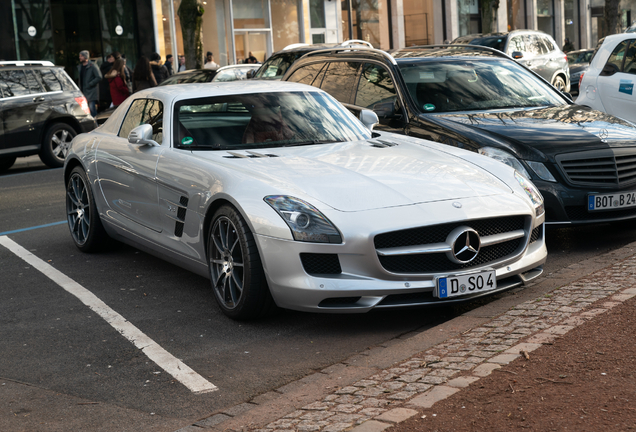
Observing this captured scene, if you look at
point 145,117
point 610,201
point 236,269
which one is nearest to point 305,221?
point 236,269

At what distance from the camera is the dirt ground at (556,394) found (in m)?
3.35

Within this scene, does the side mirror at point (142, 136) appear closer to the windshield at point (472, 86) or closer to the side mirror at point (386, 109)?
the side mirror at point (386, 109)

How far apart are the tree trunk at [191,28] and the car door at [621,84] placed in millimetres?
14721

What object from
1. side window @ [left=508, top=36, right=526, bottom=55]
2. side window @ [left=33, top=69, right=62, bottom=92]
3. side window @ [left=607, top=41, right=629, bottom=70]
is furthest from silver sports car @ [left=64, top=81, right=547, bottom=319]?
side window @ [left=508, top=36, right=526, bottom=55]

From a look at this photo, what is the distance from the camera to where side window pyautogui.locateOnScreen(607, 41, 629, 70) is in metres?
11.2

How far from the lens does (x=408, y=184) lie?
17.4 feet

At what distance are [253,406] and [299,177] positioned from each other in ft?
5.76

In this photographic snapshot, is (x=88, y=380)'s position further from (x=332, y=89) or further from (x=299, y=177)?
(x=332, y=89)

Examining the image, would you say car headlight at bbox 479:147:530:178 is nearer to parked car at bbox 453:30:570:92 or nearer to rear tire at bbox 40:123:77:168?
rear tire at bbox 40:123:77:168

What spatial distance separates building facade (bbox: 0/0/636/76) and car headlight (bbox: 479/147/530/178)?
21856 millimetres

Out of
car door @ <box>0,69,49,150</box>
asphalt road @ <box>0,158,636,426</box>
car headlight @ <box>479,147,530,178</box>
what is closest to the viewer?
asphalt road @ <box>0,158,636,426</box>

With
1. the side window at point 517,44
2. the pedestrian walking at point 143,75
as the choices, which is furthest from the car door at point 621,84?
the pedestrian walking at point 143,75

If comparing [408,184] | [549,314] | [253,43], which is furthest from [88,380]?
[253,43]

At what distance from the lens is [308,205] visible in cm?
499
